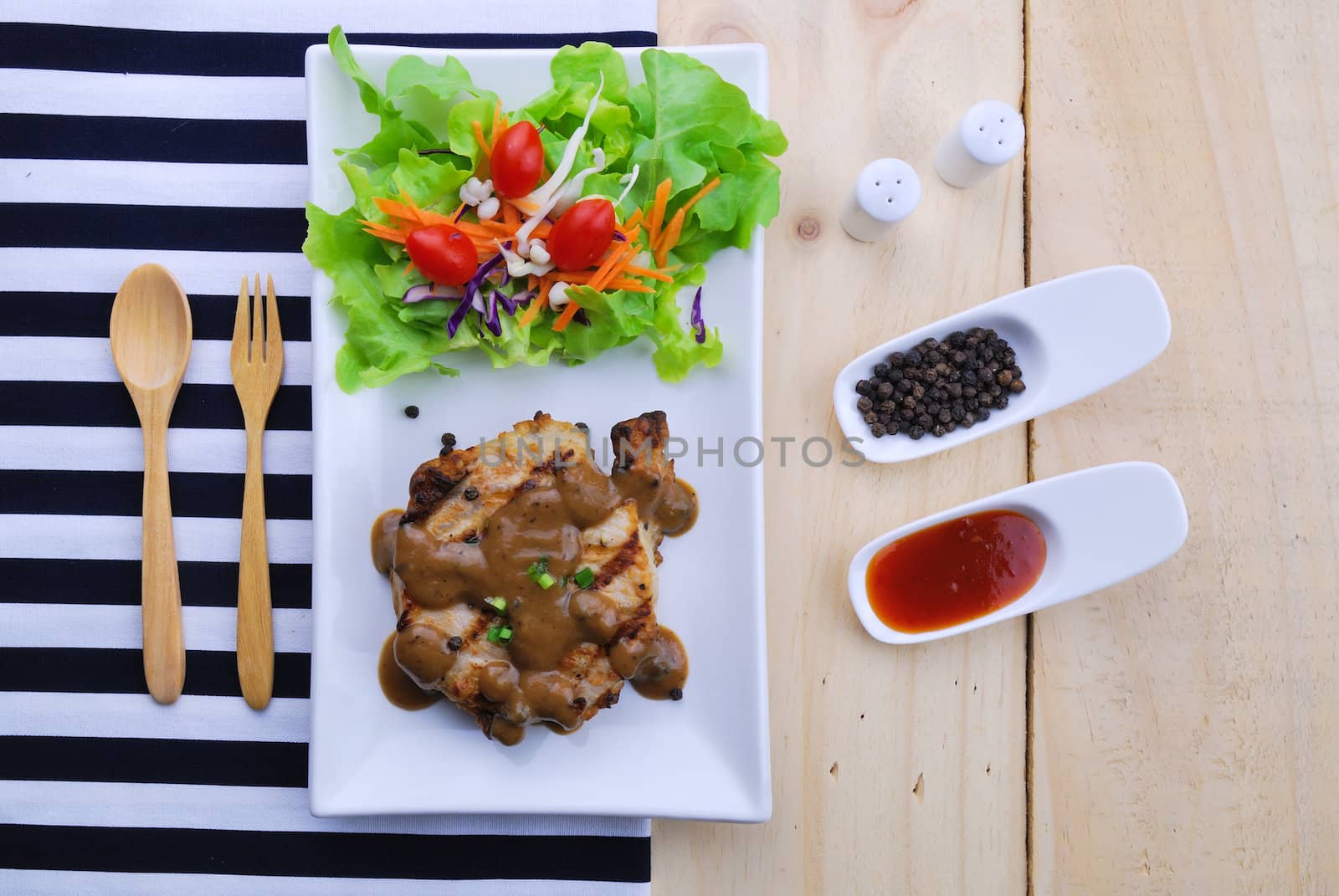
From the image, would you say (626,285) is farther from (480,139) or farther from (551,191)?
(480,139)

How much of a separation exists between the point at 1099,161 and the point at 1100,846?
8.67ft

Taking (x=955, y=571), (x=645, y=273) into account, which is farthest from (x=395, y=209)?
(x=955, y=571)

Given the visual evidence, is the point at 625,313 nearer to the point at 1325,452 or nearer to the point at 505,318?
the point at 505,318

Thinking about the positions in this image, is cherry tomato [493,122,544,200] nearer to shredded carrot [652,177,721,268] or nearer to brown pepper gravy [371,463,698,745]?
shredded carrot [652,177,721,268]

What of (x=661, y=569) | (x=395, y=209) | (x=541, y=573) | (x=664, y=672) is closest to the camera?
(x=541, y=573)

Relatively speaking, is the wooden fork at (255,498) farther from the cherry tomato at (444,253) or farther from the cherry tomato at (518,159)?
the cherry tomato at (518,159)

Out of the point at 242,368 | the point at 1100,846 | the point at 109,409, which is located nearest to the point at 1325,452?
the point at 1100,846

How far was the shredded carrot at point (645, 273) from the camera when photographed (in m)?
2.87

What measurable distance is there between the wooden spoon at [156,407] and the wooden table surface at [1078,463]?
1944 mm

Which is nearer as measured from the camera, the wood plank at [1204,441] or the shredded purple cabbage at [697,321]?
the shredded purple cabbage at [697,321]

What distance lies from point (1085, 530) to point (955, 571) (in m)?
0.49

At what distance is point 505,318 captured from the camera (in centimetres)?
290

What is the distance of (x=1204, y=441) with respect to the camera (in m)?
3.31

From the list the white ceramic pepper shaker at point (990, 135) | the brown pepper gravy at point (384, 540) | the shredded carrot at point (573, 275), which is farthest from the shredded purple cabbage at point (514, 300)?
the white ceramic pepper shaker at point (990, 135)
